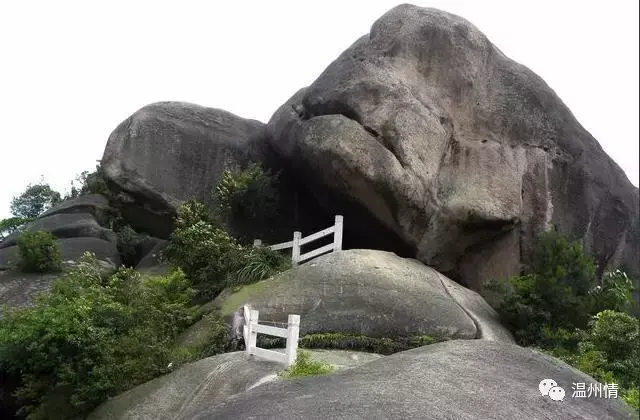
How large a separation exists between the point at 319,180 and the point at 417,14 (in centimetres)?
547

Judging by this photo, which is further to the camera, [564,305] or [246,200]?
[246,200]

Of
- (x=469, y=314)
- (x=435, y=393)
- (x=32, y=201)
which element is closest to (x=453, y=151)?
(x=469, y=314)

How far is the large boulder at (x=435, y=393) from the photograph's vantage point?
6.22 meters

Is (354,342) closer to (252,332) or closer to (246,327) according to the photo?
(246,327)

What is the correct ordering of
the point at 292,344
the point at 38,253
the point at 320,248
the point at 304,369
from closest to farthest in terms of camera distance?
the point at 304,369, the point at 292,344, the point at 320,248, the point at 38,253

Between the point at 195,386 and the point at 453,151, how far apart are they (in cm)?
989

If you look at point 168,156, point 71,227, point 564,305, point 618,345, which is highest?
point 168,156

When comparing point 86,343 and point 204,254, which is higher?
point 204,254

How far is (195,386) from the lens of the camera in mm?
9828

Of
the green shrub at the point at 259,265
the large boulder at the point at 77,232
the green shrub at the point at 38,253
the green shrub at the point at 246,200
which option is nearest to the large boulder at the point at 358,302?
the green shrub at the point at 259,265

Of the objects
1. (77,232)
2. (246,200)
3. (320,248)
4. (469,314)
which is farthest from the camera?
(77,232)

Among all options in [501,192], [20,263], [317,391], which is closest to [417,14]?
[501,192]

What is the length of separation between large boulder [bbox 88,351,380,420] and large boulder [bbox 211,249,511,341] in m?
1.22

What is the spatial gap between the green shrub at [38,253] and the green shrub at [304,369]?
10.0 metres
